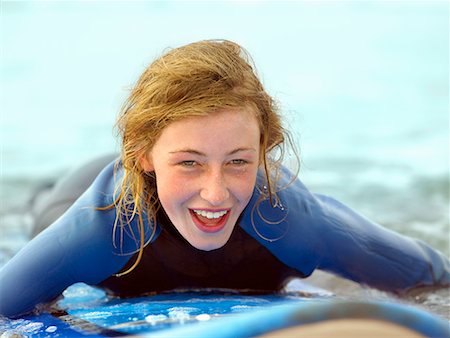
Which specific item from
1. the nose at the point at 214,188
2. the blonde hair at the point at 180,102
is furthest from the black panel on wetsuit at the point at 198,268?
the nose at the point at 214,188

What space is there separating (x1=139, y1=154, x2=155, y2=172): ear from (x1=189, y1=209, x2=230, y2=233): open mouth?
0.17 meters

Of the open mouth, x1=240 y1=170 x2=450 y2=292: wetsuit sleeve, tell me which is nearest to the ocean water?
x1=240 y1=170 x2=450 y2=292: wetsuit sleeve

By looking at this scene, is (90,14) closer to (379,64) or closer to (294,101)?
(379,64)

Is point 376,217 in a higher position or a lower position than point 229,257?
Answer: higher

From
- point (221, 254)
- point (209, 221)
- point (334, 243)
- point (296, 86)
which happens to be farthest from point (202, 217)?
point (296, 86)

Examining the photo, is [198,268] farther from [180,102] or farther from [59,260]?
[180,102]

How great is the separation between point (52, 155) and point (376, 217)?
3.11m

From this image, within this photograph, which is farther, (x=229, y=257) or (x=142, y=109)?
(x=229, y=257)

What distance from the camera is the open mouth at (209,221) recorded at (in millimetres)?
2379

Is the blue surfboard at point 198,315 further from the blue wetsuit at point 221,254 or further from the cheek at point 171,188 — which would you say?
the cheek at point 171,188

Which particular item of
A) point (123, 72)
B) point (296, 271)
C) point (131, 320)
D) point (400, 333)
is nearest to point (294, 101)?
point (123, 72)

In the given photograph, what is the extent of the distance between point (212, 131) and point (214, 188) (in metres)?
0.14

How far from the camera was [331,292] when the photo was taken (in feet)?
10.1

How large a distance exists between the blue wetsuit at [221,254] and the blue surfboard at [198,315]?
0.07m
